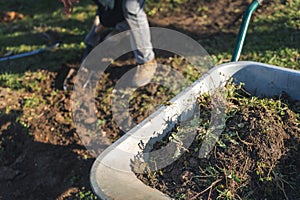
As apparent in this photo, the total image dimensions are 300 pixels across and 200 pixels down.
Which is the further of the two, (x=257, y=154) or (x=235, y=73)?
(x=235, y=73)

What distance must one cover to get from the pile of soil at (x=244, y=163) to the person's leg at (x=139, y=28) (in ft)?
5.15

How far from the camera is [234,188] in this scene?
2215 millimetres

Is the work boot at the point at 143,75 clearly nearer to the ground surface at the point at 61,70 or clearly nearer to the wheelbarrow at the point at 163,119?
the ground surface at the point at 61,70

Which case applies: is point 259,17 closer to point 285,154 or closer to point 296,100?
point 296,100

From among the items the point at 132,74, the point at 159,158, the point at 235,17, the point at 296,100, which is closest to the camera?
the point at 159,158

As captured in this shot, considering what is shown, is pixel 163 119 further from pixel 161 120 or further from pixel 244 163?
pixel 244 163

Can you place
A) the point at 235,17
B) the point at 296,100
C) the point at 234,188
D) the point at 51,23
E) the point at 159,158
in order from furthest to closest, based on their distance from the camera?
the point at 51,23
the point at 235,17
the point at 296,100
the point at 159,158
the point at 234,188

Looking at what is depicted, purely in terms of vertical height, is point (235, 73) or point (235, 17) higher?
point (235, 73)

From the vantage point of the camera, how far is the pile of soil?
223 cm

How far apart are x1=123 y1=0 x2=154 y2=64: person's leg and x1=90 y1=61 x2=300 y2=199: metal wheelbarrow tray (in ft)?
4.44

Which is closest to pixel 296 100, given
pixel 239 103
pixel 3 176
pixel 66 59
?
pixel 239 103

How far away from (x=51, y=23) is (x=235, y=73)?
290cm

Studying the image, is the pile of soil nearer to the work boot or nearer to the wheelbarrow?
the wheelbarrow

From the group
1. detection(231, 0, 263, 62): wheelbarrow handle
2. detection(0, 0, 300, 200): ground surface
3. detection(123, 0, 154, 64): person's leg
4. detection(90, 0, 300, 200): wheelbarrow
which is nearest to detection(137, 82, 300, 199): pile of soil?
detection(90, 0, 300, 200): wheelbarrow
